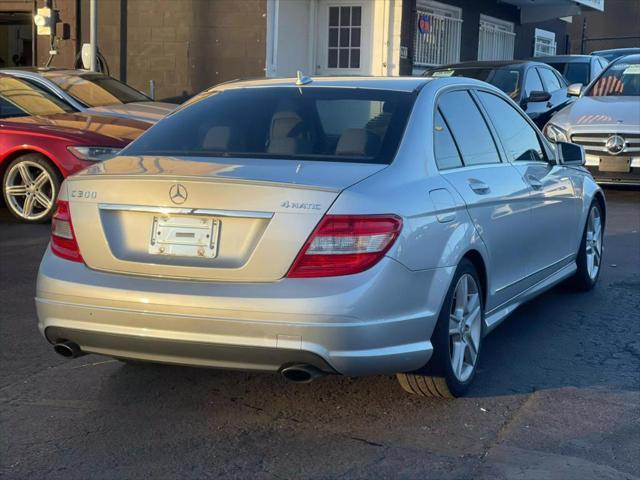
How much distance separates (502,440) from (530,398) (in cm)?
61

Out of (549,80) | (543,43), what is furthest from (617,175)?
(543,43)

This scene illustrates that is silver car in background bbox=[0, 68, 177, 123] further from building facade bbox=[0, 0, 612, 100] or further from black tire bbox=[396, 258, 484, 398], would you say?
black tire bbox=[396, 258, 484, 398]

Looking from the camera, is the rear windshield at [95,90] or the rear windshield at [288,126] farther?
the rear windshield at [95,90]

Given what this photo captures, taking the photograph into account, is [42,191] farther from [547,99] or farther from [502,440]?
[547,99]

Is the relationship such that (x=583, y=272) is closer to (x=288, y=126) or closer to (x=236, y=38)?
(x=288, y=126)

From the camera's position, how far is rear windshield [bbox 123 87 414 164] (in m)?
4.47

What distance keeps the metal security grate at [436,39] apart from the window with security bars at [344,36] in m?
1.39

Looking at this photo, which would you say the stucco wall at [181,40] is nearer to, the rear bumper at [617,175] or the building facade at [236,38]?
the building facade at [236,38]

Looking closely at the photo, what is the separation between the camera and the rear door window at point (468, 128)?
16.4 feet

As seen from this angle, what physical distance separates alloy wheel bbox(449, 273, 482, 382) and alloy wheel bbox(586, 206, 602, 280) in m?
2.45

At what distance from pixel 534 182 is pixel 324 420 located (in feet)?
7.16

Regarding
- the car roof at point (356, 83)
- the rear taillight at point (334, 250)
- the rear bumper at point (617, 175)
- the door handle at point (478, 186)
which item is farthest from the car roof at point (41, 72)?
the rear taillight at point (334, 250)

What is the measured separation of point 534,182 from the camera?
5.73 meters

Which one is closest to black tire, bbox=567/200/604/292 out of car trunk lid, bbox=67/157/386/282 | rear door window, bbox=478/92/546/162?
rear door window, bbox=478/92/546/162
